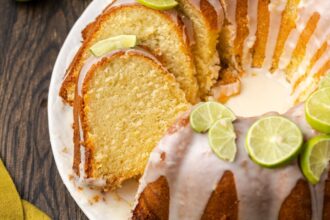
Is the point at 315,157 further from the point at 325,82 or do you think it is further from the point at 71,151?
the point at 71,151

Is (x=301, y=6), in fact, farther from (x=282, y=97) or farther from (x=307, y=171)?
(x=307, y=171)

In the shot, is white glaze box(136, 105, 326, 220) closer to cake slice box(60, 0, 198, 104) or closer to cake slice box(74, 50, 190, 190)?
cake slice box(74, 50, 190, 190)

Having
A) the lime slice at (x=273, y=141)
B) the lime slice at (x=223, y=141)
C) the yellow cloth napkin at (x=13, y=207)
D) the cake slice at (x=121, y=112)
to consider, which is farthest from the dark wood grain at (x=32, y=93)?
the lime slice at (x=273, y=141)

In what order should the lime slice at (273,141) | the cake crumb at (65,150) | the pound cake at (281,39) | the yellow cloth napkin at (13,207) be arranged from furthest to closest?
the yellow cloth napkin at (13,207)
the cake crumb at (65,150)
the pound cake at (281,39)
the lime slice at (273,141)

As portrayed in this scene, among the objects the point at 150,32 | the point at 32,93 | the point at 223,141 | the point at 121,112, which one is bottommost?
the point at 32,93

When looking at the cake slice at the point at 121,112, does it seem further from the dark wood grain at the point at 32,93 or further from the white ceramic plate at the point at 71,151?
the dark wood grain at the point at 32,93

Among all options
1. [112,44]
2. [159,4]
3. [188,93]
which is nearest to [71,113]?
[112,44]

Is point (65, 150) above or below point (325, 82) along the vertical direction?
below
